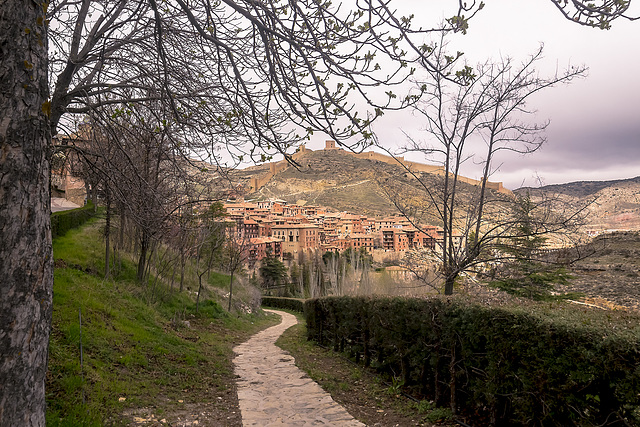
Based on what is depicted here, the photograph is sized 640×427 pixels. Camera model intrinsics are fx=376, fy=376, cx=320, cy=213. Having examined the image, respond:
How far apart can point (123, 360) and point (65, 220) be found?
981 cm

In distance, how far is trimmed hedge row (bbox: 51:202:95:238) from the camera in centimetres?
1172

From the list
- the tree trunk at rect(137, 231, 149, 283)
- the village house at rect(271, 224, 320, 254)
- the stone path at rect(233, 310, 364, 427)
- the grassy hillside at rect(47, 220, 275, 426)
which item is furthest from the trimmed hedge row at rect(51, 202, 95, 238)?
the village house at rect(271, 224, 320, 254)

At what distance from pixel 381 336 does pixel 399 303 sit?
1075 millimetres

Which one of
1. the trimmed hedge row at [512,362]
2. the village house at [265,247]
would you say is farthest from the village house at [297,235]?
the trimmed hedge row at [512,362]

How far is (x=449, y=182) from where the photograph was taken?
8656 mm

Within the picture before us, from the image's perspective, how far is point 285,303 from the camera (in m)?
36.7

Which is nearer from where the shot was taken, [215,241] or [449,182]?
[449,182]

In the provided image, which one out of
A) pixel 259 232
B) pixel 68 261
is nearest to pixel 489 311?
pixel 68 261

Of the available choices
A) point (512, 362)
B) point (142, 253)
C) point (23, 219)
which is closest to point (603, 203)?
point (512, 362)

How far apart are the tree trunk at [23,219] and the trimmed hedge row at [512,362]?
398 cm

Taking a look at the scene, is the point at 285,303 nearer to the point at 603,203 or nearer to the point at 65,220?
the point at 65,220

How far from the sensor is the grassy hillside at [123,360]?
4.27m

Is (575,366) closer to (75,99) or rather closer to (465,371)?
(465,371)

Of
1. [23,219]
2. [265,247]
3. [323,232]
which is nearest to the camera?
[23,219]
